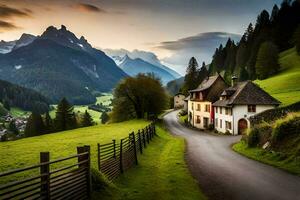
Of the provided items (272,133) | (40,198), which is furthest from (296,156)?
(40,198)

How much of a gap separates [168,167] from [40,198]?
50.8 ft

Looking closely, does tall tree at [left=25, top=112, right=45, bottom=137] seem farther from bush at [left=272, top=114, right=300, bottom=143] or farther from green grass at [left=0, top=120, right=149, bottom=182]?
bush at [left=272, top=114, right=300, bottom=143]

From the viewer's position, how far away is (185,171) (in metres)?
24.3

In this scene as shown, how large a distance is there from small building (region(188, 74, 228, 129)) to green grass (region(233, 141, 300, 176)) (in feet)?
152

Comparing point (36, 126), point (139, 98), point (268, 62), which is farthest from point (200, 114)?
point (36, 126)

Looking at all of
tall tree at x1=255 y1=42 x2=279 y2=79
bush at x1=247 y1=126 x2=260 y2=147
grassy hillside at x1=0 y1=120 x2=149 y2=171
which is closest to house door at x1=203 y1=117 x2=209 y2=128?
grassy hillside at x1=0 y1=120 x2=149 y2=171

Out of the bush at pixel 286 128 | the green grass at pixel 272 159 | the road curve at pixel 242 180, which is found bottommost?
the road curve at pixel 242 180

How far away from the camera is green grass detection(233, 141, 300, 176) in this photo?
23.6 m

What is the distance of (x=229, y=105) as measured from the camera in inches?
2606

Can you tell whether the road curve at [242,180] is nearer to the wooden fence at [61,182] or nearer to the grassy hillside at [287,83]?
the wooden fence at [61,182]

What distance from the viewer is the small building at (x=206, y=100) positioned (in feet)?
268

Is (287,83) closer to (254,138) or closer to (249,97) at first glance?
(249,97)

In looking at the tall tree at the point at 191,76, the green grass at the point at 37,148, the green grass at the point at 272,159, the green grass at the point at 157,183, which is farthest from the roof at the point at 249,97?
the tall tree at the point at 191,76

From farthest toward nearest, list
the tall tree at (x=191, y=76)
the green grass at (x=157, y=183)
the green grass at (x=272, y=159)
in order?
the tall tree at (x=191, y=76), the green grass at (x=272, y=159), the green grass at (x=157, y=183)
